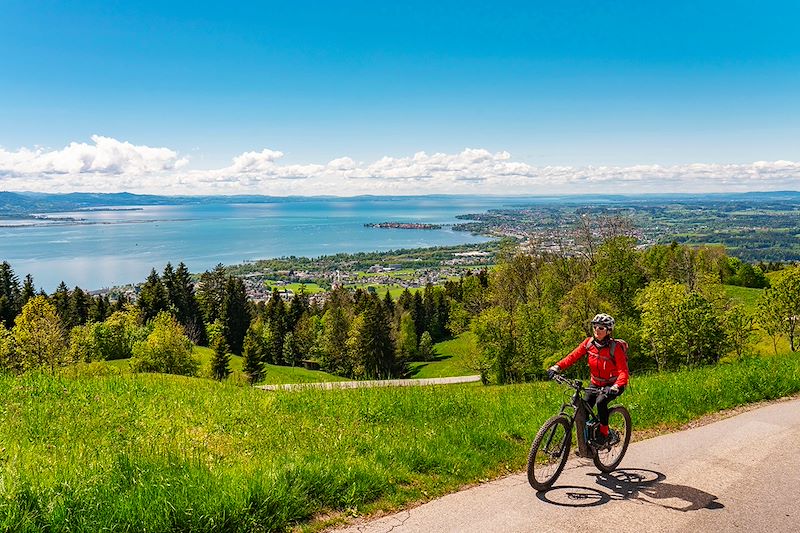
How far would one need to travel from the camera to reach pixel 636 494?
260 inches

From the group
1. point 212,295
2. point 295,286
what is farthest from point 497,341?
point 295,286

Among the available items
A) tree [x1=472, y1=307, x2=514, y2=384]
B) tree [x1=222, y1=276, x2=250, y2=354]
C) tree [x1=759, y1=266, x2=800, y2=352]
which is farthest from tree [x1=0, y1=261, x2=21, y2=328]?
A: tree [x1=759, y1=266, x2=800, y2=352]

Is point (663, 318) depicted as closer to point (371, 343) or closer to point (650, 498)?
point (650, 498)

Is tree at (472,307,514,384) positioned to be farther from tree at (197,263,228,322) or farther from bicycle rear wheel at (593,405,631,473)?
tree at (197,263,228,322)

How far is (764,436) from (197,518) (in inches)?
370

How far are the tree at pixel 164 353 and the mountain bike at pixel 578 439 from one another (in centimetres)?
4116

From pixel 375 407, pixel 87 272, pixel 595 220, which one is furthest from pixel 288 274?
pixel 375 407

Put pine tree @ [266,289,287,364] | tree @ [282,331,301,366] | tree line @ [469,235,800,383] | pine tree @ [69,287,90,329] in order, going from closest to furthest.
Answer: tree line @ [469,235,800,383]
pine tree @ [69,287,90,329]
tree @ [282,331,301,366]
pine tree @ [266,289,287,364]

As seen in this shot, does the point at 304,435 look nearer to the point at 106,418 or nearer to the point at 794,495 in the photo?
the point at 106,418

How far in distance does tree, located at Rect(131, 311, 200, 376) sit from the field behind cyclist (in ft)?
111

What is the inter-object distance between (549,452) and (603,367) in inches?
58.0

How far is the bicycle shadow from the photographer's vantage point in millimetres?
6285

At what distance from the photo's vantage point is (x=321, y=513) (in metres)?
5.84

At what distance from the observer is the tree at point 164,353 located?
140 ft
